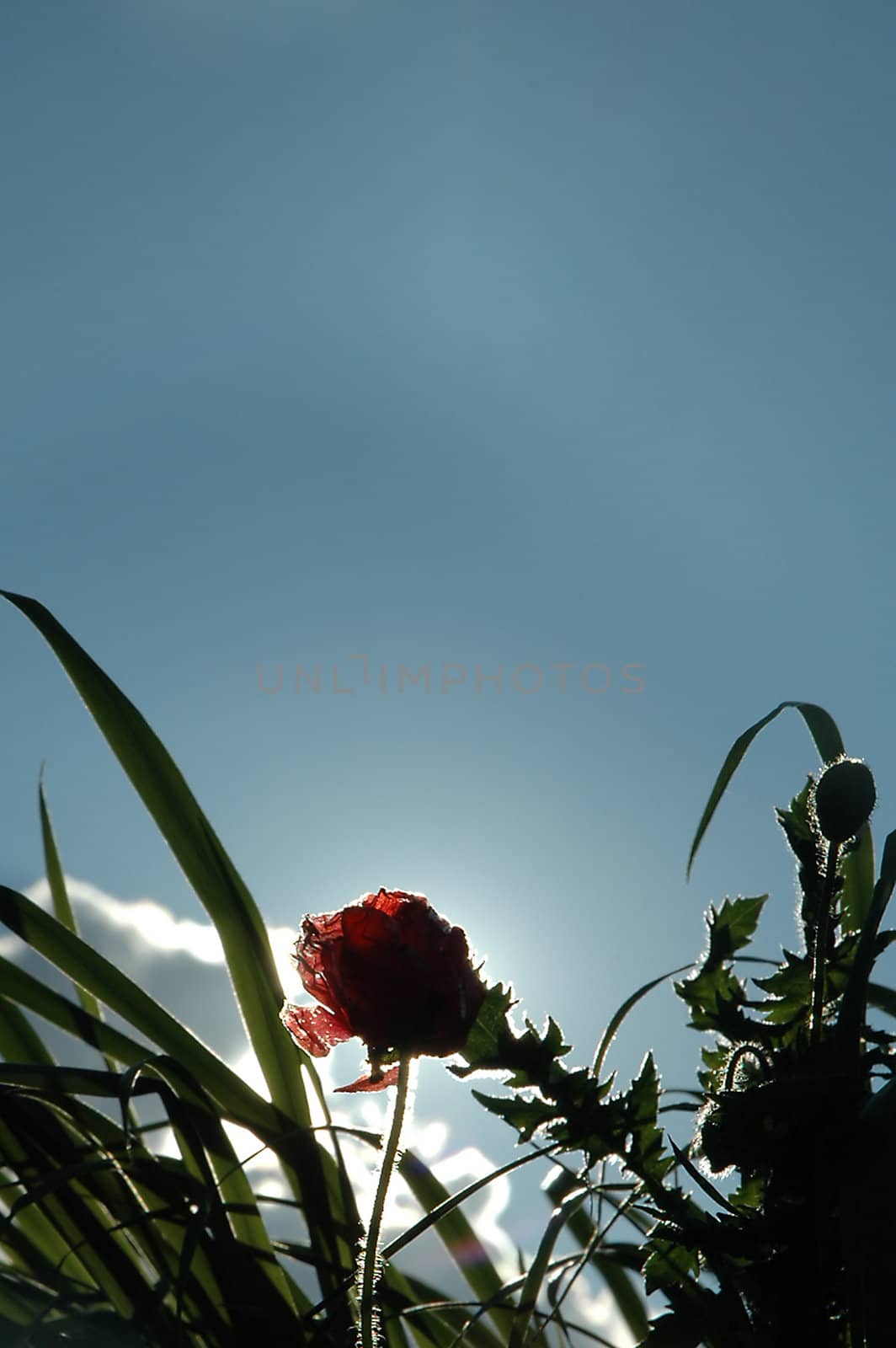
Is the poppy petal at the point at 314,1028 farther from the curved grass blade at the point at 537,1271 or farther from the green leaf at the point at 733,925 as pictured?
the green leaf at the point at 733,925

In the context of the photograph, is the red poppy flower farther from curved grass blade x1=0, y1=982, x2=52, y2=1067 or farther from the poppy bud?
curved grass blade x1=0, y1=982, x2=52, y2=1067

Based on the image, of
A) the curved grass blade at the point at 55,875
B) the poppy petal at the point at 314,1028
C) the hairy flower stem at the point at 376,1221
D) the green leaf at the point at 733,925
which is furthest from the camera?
the curved grass blade at the point at 55,875

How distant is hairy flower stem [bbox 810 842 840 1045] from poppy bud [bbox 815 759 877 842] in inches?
0.6

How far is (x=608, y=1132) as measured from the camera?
2.27 ft

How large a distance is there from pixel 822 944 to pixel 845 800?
91 mm

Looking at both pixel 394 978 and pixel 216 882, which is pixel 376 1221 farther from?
pixel 216 882

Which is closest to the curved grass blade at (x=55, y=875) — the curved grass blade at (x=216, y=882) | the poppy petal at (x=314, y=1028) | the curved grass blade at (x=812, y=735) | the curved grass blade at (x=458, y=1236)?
the curved grass blade at (x=216, y=882)

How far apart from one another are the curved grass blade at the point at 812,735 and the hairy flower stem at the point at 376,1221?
430mm

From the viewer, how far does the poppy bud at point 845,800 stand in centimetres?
67

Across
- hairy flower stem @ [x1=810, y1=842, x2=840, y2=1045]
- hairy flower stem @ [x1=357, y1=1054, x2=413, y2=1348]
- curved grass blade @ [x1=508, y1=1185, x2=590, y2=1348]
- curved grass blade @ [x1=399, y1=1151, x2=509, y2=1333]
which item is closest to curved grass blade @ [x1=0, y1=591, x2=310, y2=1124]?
curved grass blade @ [x1=399, y1=1151, x2=509, y2=1333]

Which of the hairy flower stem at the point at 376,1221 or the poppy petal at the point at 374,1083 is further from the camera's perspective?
the poppy petal at the point at 374,1083

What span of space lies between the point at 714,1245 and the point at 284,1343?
352mm

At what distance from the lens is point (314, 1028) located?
25.1 inches

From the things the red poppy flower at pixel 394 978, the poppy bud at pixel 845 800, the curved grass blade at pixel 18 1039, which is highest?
the curved grass blade at pixel 18 1039
